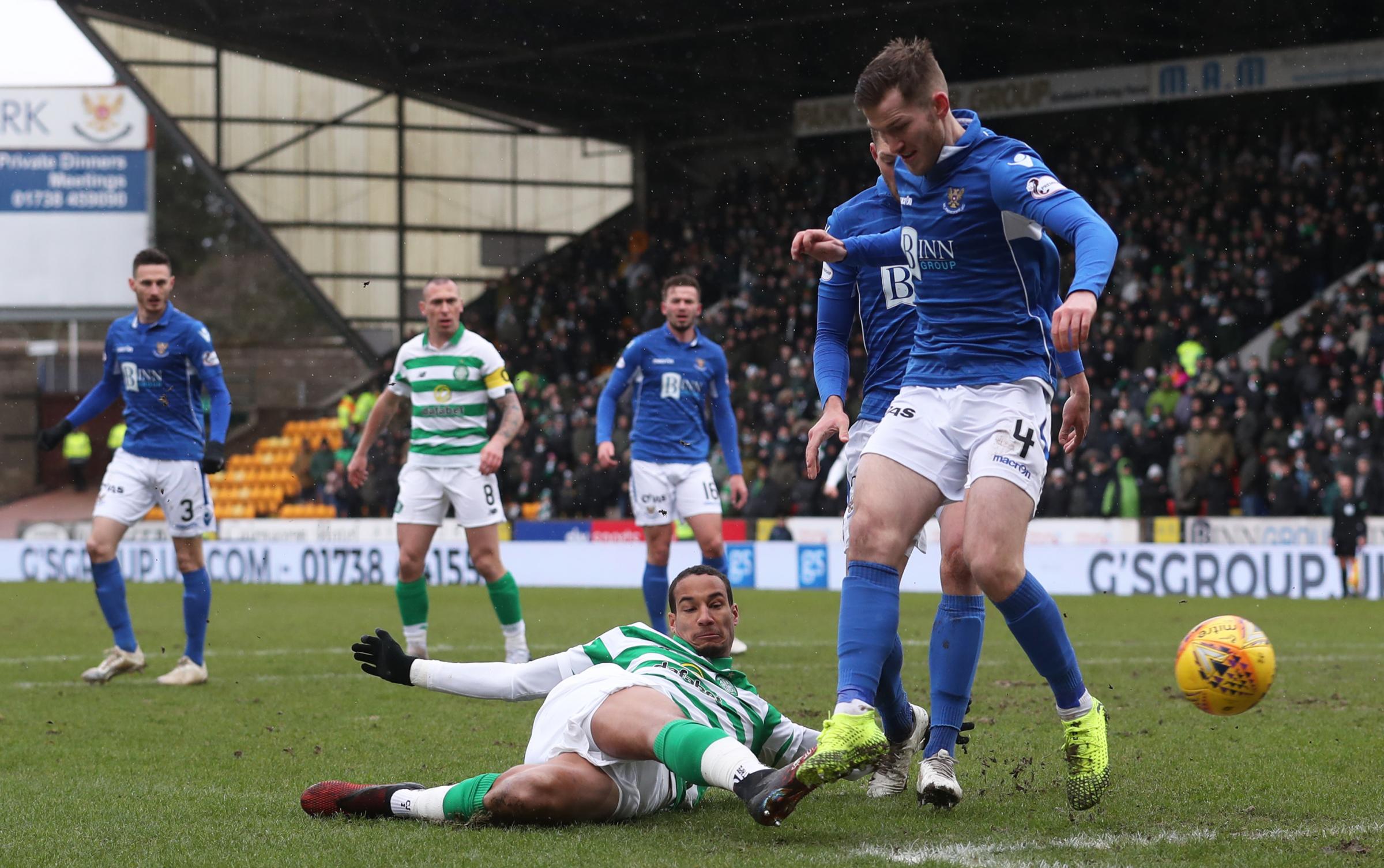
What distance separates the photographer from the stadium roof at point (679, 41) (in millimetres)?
26812

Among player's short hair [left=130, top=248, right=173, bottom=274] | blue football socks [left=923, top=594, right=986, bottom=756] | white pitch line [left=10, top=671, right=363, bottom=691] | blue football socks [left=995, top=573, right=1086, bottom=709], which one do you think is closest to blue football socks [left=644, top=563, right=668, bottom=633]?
white pitch line [left=10, top=671, right=363, bottom=691]

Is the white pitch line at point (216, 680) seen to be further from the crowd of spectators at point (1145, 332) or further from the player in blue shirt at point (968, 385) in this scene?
the crowd of spectators at point (1145, 332)

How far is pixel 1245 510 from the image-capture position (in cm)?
1842

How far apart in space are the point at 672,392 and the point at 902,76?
632cm

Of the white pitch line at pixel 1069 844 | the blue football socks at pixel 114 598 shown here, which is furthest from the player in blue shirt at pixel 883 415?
the blue football socks at pixel 114 598

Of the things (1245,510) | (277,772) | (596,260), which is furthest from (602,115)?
(277,772)

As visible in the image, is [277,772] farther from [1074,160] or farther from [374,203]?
[374,203]

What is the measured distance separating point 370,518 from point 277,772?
2016cm

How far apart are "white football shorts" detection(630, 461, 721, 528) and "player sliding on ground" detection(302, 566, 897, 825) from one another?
5.61 m

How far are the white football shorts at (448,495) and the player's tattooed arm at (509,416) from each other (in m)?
0.29

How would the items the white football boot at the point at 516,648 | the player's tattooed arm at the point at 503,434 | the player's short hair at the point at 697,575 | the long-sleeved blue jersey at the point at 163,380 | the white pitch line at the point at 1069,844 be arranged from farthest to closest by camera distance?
the white football boot at the point at 516,648 → the player's tattooed arm at the point at 503,434 → the long-sleeved blue jersey at the point at 163,380 → the player's short hair at the point at 697,575 → the white pitch line at the point at 1069,844

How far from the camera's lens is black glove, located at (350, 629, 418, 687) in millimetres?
4312

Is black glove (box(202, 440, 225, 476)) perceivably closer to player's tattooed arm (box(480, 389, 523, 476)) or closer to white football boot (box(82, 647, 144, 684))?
white football boot (box(82, 647, 144, 684))

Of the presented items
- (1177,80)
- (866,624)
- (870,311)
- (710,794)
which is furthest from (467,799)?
→ (1177,80)
